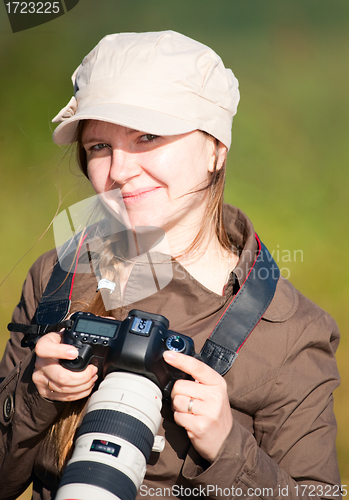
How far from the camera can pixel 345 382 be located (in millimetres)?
1616

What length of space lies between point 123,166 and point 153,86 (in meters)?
0.15

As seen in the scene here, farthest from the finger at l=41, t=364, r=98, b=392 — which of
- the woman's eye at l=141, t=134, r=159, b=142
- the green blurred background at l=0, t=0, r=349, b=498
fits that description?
the green blurred background at l=0, t=0, r=349, b=498

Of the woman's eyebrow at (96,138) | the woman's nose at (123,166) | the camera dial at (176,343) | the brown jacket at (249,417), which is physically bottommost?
the brown jacket at (249,417)

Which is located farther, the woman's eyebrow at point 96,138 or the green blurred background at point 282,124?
the green blurred background at point 282,124

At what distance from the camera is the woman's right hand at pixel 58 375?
27.6 inches

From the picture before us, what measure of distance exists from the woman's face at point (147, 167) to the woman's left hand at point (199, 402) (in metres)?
0.28

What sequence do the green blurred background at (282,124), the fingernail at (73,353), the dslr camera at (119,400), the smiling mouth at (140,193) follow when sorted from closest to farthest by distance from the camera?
the dslr camera at (119,400) < the fingernail at (73,353) < the smiling mouth at (140,193) < the green blurred background at (282,124)

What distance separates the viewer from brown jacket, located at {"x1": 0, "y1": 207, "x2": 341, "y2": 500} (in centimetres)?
72

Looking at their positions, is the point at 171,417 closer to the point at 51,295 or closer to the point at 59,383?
the point at 59,383

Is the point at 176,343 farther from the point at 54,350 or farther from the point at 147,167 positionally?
the point at 147,167

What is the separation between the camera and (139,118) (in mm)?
749

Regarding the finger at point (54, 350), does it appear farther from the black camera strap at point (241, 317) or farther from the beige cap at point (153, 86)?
the beige cap at point (153, 86)

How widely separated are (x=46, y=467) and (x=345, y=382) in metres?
1.19

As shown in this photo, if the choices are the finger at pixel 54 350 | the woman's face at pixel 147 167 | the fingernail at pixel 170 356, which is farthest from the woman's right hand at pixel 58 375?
the woman's face at pixel 147 167
